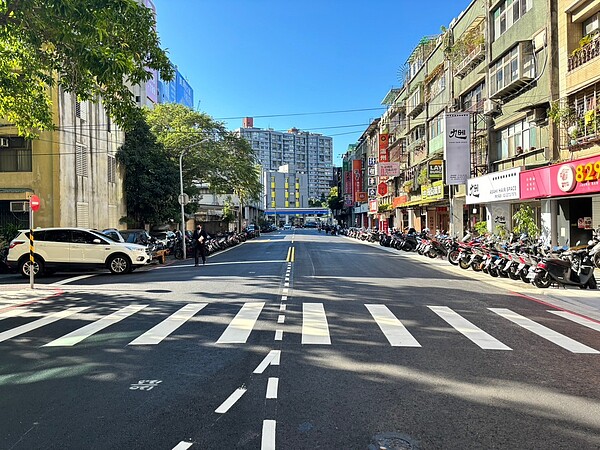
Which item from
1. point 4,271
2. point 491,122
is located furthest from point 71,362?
point 491,122

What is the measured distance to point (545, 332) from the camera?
26.8ft

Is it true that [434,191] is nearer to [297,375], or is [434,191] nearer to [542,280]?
[542,280]

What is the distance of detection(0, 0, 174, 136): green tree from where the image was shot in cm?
978

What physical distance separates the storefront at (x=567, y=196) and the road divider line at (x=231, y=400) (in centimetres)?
1510

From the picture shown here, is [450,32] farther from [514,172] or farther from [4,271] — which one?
[4,271]

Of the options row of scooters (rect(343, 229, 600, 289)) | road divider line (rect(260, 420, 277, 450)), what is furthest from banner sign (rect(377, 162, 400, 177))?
road divider line (rect(260, 420, 277, 450))

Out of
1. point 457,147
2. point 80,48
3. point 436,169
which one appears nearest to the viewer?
point 80,48

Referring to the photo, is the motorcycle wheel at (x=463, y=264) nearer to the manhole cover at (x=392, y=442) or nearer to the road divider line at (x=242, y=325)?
the road divider line at (x=242, y=325)

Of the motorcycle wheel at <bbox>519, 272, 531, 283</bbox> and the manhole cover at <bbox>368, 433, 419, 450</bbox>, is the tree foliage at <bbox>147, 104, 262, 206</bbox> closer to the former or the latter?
the motorcycle wheel at <bbox>519, 272, 531, 283</bbox>

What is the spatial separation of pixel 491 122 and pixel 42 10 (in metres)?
22.1

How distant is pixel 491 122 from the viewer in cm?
2580

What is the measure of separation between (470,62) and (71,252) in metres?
23.1

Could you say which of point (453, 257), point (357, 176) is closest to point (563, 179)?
point (453, 257)

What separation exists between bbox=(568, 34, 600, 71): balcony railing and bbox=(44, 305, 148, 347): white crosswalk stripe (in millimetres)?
17100
